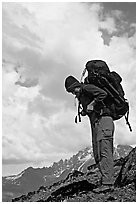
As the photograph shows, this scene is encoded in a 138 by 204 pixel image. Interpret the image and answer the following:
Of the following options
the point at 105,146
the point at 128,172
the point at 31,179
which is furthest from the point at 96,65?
the point at 31,179

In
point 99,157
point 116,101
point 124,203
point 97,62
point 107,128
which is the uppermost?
point 97,62

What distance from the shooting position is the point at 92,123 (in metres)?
10.8

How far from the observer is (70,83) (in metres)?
11.0

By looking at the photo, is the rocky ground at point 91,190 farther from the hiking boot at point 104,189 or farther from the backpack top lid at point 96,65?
the backpack top lid at point 96,65

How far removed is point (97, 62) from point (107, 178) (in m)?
3.32

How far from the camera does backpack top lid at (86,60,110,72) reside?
10820 mm

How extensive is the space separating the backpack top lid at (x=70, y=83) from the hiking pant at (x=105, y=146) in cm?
124

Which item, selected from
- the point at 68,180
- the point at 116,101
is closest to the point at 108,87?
the point at 116,101

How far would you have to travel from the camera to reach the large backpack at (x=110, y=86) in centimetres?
1060

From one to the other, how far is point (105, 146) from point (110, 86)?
168cm

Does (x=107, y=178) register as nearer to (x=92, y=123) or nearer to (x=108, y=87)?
(x=92, y=123)

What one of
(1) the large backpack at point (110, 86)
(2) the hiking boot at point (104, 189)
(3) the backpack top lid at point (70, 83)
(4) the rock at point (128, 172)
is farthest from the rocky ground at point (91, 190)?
(3) the backpack top lid at point (70, 83)

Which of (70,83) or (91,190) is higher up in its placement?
(70,83)

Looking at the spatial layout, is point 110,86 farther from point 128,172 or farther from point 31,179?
point 31,179
